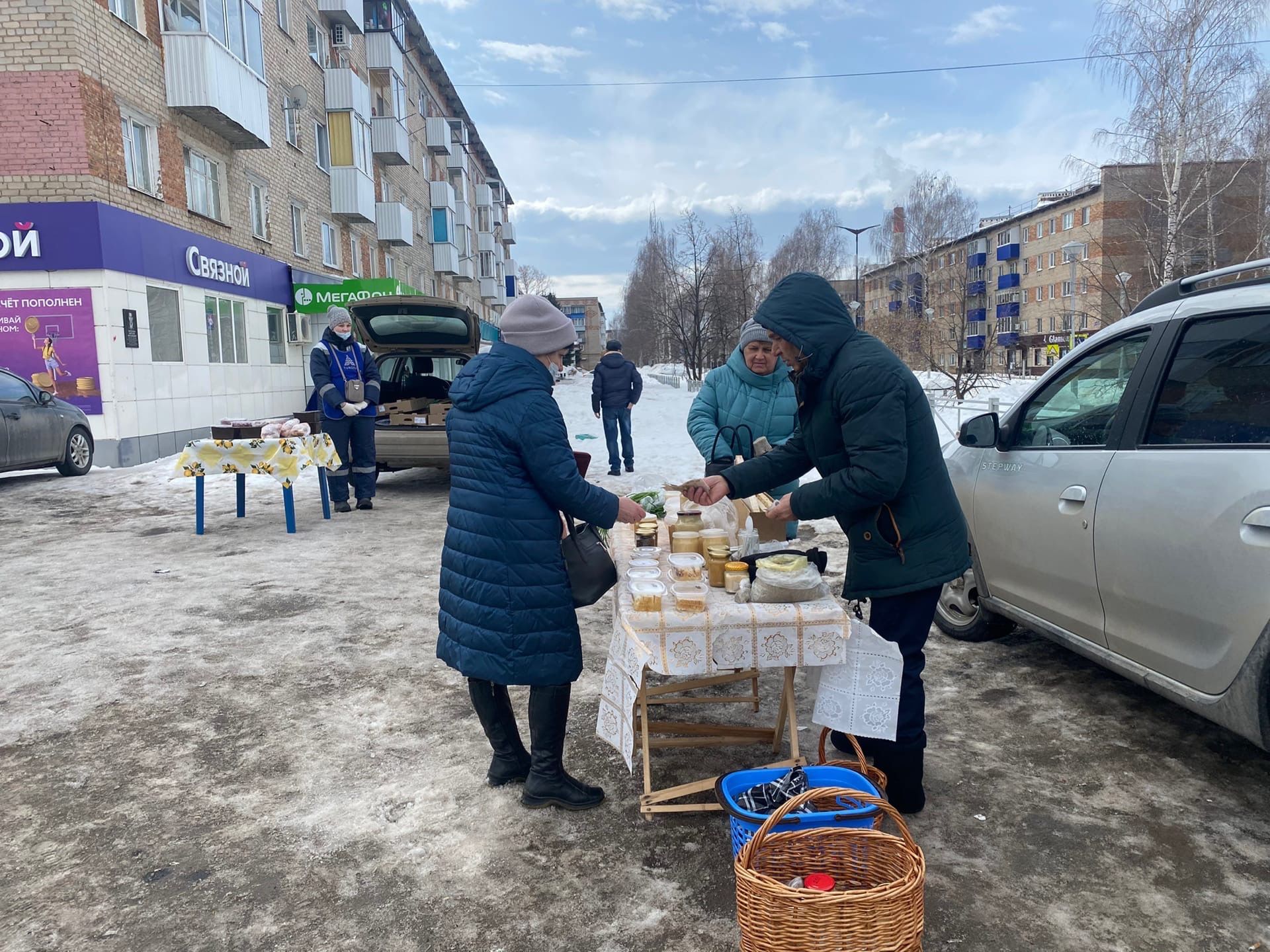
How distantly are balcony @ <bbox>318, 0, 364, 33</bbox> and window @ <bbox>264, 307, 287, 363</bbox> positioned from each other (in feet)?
26.4

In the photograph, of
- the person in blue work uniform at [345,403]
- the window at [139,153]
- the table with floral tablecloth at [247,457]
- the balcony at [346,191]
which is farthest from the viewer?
the balcony at [346,191]

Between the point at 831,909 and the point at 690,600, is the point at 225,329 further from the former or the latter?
the point at 831,909

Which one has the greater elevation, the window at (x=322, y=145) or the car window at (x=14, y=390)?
the window at (x=322, y=145)

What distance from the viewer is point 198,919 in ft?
8.56

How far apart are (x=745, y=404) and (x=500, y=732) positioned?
2.79 meters

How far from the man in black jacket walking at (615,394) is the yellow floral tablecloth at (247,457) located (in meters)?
4.92

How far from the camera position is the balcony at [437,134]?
36531 mm

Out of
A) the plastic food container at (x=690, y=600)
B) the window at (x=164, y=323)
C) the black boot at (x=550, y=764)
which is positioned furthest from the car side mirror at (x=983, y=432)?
the window at (x=164, y=323)

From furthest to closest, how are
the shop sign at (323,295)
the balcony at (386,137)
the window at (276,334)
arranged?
the balcony at (386,137), the shop sign at (323,295), the window at (276,334)

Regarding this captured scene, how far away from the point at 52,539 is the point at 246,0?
13398 mm

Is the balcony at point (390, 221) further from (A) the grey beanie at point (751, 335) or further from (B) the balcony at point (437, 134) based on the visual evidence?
(A) the grey beanie at point (751, 335)

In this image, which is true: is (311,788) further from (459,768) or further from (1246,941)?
(1246,941)

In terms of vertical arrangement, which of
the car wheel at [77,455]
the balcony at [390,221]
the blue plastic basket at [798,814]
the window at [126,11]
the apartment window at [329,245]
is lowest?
the blue plastic basket at [798,814]

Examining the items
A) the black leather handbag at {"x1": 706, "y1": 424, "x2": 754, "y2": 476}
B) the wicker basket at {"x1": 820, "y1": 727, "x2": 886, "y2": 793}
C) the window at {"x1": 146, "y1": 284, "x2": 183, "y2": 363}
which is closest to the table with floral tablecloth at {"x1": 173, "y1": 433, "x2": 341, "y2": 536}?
the black leather handbag at {"x1": 706, "y1": 424, "x2": 754, "y2": 476}
